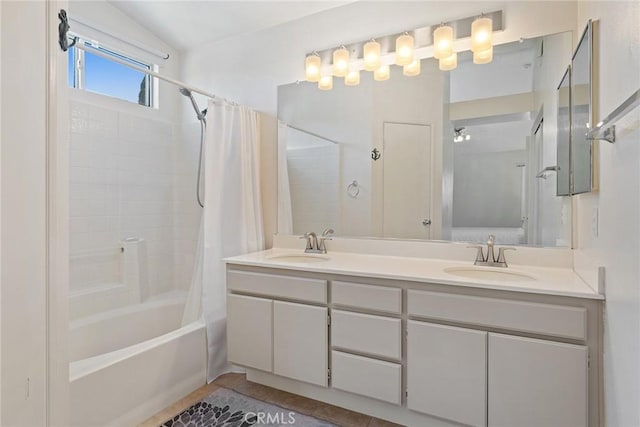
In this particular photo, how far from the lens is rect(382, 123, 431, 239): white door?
2.19 m

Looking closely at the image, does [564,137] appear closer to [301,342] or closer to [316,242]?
[316,242]

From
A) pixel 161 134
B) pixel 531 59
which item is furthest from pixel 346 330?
pixel 161 134

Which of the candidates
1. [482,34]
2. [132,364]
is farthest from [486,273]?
[132,364]

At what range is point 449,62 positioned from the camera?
2.08 m

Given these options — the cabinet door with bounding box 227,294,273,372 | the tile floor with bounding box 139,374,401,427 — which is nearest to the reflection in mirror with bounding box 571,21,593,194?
the tile floor with bounding box 139,374,401,427

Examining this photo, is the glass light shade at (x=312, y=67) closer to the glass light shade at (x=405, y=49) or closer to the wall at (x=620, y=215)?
the glass light shade at (x=405, y=49)

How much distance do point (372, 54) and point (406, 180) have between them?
0.88 m

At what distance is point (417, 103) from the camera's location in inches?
87.4

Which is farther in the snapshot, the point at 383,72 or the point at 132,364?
the point at 383,72

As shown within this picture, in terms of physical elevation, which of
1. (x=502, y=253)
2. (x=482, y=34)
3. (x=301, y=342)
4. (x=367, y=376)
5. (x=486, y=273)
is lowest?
(x=367, y=376)

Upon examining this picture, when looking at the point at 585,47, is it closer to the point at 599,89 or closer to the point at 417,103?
the point at 599,89

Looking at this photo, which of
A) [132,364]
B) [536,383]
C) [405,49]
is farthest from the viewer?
[405,49]

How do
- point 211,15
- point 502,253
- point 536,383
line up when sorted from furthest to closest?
point 211,15, point 502,253, point 536,383

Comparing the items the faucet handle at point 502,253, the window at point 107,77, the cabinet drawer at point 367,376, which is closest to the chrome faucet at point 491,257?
the faucet handle at point 502,253
